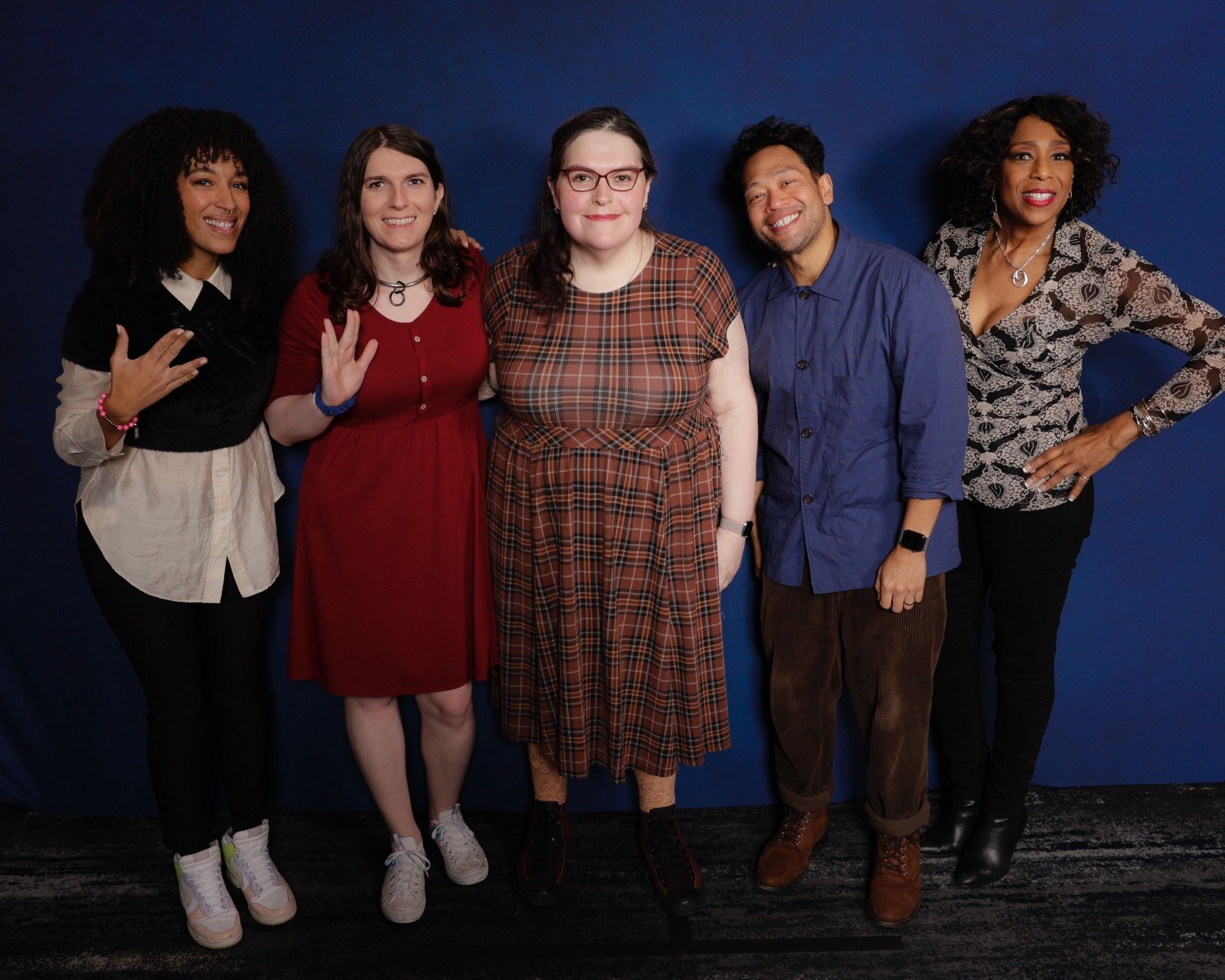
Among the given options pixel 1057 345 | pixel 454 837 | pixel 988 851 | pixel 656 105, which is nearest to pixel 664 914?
pixel 454 837

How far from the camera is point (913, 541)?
6.87ft

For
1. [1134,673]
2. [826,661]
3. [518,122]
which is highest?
[518,122]

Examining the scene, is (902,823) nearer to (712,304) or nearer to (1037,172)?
(712,304)

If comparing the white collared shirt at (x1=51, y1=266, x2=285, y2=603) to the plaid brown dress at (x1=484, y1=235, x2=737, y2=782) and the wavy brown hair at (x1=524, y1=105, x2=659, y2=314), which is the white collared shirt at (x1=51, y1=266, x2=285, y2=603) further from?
the wavy brown hair at (x1=524, y1=105, x2=659, y2=314)

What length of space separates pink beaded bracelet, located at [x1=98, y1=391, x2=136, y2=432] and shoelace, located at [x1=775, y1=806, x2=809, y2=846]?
1841 mm

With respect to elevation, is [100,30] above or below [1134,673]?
above

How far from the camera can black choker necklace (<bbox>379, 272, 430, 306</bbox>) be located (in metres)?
2.07

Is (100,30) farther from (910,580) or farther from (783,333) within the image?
(910,580)

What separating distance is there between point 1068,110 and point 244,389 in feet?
6.29

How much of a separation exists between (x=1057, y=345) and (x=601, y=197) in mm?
1073

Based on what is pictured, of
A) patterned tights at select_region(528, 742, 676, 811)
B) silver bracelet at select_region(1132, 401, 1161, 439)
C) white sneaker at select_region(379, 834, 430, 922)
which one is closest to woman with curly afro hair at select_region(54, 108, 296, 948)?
white sneaker at select_region(379, 834, 430, 922)

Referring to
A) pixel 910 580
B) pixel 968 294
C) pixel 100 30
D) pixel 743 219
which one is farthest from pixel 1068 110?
pixel 100 30

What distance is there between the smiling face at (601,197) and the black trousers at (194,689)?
112 cm

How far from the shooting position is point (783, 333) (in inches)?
84.8
